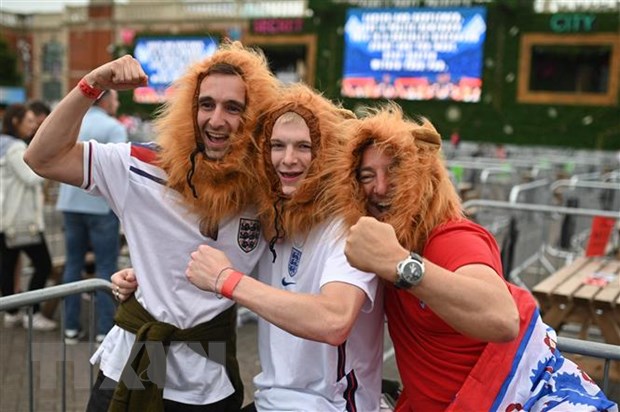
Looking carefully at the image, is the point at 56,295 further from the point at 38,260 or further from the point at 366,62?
the point at 366,62

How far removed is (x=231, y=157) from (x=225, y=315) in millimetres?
528

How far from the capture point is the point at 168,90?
7.44 ft

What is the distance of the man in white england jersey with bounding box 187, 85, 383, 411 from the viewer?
1.82 meters

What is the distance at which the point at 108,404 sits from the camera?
2195mm

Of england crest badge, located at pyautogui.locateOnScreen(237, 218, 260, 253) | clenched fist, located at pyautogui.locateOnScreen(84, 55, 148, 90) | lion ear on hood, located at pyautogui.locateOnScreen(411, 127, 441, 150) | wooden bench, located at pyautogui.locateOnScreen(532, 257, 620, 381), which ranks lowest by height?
wooden bench, located at pyautogui.locateOnScreen(532, 257, 620, 381)

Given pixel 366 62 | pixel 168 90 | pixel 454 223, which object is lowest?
pixel 454 223

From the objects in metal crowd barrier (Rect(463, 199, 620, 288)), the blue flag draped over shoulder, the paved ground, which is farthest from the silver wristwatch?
metal crowd barrier (Rect(463, 199, 620, 288))

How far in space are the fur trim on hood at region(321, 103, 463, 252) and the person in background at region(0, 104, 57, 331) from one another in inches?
164

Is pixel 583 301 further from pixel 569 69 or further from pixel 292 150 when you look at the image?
pixel 569 69

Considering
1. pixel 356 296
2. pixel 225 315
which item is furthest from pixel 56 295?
pixel 356 296

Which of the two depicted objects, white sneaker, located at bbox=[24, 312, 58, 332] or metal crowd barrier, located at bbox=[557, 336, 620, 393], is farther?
white sneaker, located at bbox=[24, 312, 58, 332]

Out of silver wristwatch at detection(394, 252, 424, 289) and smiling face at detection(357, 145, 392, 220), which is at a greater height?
smiling face at detection(357, 145, 392, 220)

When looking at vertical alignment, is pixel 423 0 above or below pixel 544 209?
above

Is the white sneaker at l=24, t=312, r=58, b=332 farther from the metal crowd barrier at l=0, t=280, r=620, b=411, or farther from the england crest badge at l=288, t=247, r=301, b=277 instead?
the england crest badge at l=288, t=247, r=301, b=277
